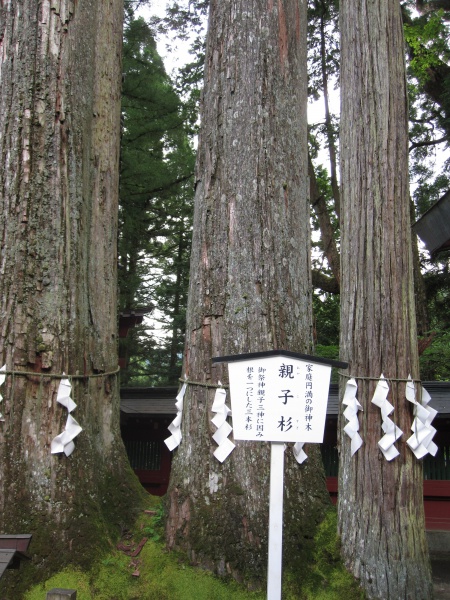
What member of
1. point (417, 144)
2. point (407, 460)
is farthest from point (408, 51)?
point (407, 460)

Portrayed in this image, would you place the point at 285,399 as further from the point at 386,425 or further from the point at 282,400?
the point at 386,425

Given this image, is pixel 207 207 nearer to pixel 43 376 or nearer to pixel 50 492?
pixel 43 376

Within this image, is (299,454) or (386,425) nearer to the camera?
(386,425)

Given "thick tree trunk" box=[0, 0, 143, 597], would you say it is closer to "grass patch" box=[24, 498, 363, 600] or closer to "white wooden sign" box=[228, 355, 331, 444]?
"grass patch" box=[24, 498, 363, 600]

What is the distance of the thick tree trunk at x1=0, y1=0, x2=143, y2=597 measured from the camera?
3.24 meters

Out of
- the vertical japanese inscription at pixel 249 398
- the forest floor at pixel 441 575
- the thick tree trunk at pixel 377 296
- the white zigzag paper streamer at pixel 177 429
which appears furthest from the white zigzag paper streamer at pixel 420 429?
the forest floor at pixel 441 575

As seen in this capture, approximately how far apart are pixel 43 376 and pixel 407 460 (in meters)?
2.24

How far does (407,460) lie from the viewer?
10.1ft

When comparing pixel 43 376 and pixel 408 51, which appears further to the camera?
pixel 408 51

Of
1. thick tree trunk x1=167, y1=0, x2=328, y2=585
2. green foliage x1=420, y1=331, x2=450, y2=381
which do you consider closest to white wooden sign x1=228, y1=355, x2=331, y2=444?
thick tree trunk x1=167, y1=0, x2=328, y2=585

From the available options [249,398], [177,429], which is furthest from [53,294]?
[249,398]

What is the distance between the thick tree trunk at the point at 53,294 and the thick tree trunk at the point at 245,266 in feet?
2.08

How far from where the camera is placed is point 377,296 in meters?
3.28

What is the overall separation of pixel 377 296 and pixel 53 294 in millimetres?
2057
